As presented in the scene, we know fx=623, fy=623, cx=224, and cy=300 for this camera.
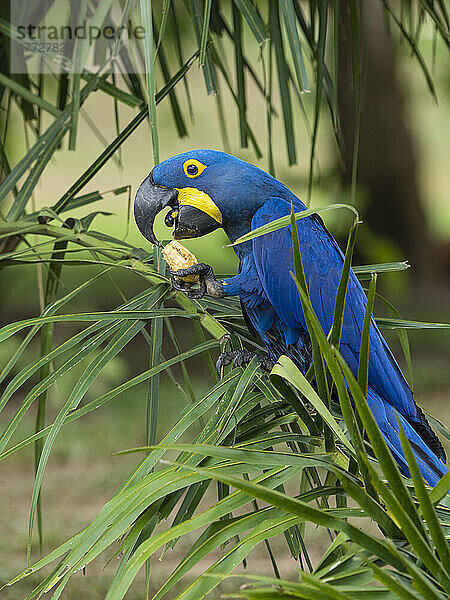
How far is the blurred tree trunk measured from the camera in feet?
6.64

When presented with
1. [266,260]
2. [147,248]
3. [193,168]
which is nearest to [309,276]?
[266,260]

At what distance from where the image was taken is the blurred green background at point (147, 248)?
4.33 feet

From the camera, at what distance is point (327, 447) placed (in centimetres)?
28

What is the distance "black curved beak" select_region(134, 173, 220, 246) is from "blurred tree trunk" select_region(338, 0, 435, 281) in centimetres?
154

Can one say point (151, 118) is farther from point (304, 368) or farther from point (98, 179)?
point (98, 179)

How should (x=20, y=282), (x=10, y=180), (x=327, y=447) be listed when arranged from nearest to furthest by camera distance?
(x=327, y=447) → (x=10, y=180) → (x=20, y=282)

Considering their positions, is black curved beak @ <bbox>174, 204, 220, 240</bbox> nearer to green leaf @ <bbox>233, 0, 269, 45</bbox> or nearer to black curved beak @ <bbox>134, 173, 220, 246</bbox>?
black curved beak @ <bbox>134, 173, 220, 246</bbox>

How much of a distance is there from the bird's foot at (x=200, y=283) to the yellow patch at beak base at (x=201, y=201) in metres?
0.09

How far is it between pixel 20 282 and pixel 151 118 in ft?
5.19

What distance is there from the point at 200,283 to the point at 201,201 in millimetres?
107

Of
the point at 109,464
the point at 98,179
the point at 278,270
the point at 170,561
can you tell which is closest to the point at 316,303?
the point at 278,270

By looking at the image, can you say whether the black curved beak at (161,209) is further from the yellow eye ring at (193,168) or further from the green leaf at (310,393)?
the green leaf at (310,393)

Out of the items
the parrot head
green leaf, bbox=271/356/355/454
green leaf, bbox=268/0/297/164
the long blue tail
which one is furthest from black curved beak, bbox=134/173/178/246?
green leaf, bbox=271/356/355/454

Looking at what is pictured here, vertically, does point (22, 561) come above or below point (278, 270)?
below
